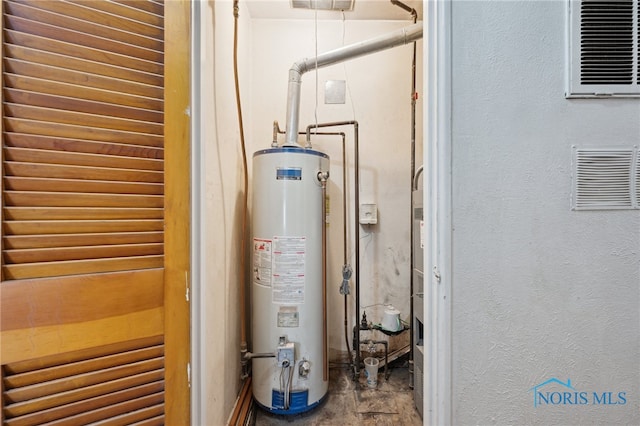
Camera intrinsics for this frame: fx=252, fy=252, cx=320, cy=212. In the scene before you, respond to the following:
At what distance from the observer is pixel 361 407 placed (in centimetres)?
140

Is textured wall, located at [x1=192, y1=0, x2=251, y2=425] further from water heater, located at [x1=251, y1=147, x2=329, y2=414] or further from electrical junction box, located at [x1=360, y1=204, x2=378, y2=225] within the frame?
electrical junction box, located at [x1=360, y1=204, x2=378, y2=225]

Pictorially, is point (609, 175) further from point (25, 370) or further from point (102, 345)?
point (25, 370)

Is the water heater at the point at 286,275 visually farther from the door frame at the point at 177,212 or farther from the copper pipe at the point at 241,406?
the door frame at the point at 177,212

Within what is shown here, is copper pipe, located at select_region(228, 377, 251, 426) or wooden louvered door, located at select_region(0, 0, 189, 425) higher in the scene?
wooden louvered door, located at select_region(0, 0, 189, 425)

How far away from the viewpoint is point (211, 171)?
1.01 metres

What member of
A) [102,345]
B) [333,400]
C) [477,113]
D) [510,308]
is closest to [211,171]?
[102,345]

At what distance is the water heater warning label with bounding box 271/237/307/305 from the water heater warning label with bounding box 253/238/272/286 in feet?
0.09

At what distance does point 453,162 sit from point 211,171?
34.0 inches

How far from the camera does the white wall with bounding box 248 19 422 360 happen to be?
174 cm

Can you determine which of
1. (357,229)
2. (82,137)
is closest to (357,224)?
(357,229)

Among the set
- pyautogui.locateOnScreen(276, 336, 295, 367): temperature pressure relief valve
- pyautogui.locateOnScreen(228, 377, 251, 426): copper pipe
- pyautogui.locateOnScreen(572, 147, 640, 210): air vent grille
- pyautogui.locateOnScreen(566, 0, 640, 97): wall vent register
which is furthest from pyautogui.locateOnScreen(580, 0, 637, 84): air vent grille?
pyautogui.locateOnScreen(228, 377, 251, 426): copper pipe

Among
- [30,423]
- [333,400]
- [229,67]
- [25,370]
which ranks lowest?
[333,400]

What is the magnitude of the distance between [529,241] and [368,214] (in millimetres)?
1053
